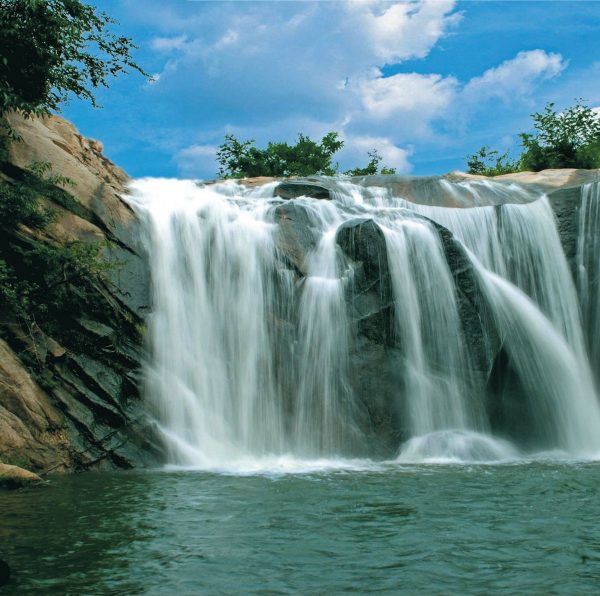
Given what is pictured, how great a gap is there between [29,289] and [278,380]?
5.54 metres

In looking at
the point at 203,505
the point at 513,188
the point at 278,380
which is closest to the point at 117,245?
the point at 278,380

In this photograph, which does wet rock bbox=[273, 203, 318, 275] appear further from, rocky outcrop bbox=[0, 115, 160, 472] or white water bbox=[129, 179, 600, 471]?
rocky outcrop bbox=[0, 115, 160, 472]

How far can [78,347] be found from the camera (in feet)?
45.6

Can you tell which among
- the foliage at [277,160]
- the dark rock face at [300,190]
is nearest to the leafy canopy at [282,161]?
the foliage at [277,160]

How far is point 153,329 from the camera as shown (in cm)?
1516

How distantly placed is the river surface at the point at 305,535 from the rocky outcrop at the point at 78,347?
1552 mm

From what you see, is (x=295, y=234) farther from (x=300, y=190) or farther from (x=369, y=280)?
(x=300, y=190)

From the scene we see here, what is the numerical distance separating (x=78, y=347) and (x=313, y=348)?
5076mm

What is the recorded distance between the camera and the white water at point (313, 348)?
14648 mm

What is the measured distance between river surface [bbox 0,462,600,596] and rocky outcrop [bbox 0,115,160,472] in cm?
155

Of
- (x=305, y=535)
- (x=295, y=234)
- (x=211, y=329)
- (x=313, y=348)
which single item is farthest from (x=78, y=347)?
(x=305, y=535)

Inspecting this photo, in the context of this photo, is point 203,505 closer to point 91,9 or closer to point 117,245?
point 117,245

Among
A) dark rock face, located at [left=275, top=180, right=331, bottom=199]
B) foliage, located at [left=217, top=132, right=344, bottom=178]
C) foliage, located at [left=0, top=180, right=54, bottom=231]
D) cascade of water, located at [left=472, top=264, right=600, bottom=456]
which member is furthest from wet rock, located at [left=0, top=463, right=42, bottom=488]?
foliage, located at [left=217, top=132, right=344, bottom=178]

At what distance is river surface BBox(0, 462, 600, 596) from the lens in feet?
19.5
